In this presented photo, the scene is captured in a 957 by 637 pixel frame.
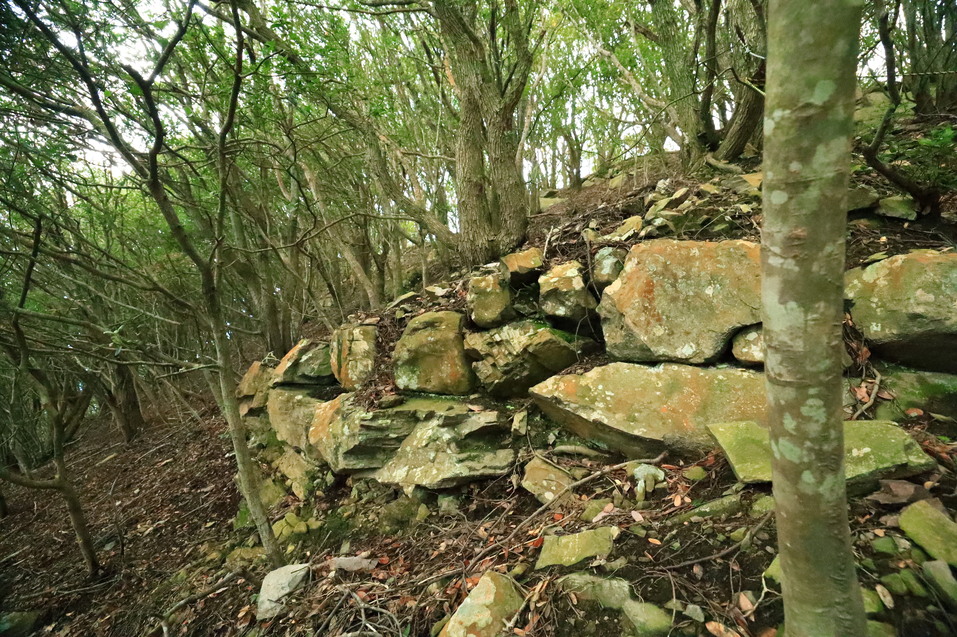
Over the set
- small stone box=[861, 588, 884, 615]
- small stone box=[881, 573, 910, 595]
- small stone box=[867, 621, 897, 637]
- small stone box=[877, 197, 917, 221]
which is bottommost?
small stone box=[867, 621, 897, 637]

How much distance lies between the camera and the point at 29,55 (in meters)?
3.12

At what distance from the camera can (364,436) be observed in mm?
4133

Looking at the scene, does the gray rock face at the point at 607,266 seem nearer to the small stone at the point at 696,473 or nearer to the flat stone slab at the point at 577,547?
the small stone at the point at 696,473

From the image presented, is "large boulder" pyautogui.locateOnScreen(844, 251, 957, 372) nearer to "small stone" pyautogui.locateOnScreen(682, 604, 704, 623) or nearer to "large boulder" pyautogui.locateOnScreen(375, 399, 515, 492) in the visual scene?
"small stone" pyautogui.locateOnScreen(682, 604, 704, 623)

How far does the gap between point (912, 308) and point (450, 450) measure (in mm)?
3646

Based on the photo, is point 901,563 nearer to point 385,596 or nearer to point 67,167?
point 385,596

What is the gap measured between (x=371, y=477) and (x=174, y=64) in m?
6.45

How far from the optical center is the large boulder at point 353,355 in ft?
15.9

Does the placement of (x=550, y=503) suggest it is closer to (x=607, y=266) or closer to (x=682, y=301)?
(x=682, y=301)

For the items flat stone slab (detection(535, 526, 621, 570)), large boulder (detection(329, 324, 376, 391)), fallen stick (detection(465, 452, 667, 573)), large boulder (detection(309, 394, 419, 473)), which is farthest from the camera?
large boulder (detection(329, 324, 376, 391))

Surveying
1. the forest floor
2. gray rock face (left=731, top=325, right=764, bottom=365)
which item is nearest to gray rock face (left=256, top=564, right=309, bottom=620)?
the forest floor

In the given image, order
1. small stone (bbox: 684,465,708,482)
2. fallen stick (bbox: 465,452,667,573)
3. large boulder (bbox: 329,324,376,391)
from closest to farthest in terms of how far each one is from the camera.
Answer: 1. small stone (bbox: 684,465,708,482)
2. fallen stick (bbox: 465,452,667,573)
3. large boulder (bbox: 329,324,376,391)

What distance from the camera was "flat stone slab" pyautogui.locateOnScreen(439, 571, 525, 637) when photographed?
2162 millimetres

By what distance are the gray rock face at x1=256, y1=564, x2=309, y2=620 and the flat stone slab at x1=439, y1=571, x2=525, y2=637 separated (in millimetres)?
1536
